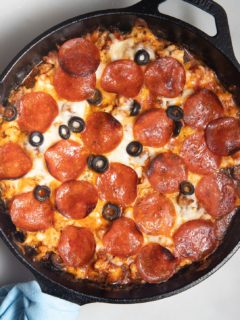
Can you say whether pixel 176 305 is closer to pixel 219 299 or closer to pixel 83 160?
pixel 219 299

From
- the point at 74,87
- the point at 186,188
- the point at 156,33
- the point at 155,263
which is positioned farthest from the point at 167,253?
the point at 156,33

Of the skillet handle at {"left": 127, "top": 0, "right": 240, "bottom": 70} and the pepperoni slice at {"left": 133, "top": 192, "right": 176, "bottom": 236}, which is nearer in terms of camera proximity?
the skillet handle at {"left": 127, "top": 0, "right": 240, "bottom": 70}

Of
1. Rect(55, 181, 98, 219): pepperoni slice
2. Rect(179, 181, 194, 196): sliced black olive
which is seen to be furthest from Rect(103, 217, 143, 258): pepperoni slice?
Rect(179, 181, 194, 196): sliced black olive

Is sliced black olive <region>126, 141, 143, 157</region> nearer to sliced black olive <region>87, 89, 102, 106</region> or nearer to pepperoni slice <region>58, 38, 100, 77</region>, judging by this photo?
sliced black olive <region>87, 89, 102, 106</region>

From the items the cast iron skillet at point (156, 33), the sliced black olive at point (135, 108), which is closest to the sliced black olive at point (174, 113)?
the sliced black olive at point (135, 108)

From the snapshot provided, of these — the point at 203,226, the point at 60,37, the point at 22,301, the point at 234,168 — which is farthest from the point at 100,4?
the point at 22,301

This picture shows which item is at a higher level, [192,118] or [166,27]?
[166,27]
